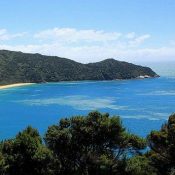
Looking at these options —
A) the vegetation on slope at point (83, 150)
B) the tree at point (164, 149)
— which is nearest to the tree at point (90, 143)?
the vegetation on slope at point (83, 150)

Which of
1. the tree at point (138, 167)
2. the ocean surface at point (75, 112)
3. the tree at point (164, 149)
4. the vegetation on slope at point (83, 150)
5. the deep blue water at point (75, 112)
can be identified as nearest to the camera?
the tree at point (138, 167)

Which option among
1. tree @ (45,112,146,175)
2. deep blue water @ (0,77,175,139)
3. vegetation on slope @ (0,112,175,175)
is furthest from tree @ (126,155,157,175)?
deep blue water @ (0,77,175,139)

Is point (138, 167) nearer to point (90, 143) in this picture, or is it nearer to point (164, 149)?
point (164, 149)

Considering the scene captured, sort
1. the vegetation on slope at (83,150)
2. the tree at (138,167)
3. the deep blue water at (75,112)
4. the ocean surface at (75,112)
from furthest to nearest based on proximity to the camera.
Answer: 1. the deep blue water at (75,112)
2. the ocean surface at (75,112)
3. the vegetation on slope at (83,150)
4. the tree at (138,167)

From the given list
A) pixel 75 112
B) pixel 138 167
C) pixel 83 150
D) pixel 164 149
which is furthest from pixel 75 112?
pixel 138 167

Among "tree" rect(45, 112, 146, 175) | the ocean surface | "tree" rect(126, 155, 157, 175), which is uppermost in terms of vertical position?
"tree" rect(45, 112, 146, 175)

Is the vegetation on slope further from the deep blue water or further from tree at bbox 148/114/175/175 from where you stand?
the deep blue water

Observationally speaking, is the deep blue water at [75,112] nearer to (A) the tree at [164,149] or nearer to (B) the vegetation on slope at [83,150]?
(A) the tree at [164,149]
